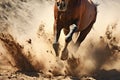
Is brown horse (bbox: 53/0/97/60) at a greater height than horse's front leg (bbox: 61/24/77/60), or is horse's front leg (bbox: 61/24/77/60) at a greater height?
brown horse (bbox: 53/0/97/60)

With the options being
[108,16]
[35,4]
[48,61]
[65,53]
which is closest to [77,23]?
[65,53]

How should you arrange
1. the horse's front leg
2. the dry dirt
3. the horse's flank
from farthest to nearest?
1. the dry dirt
2. the horse's front leg
3. the horse's flank

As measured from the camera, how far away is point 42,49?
9820 millimetres

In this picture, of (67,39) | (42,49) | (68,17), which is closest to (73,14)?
(68,17)

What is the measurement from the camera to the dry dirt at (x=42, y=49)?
8.59 m

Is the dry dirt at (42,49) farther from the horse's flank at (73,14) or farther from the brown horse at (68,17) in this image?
the horse's flank at (73,14)

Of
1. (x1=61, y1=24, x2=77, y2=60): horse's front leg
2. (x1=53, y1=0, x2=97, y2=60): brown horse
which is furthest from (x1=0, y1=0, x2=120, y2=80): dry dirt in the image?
(x1=53, y1=0, x2=97, y2=60): brown horse

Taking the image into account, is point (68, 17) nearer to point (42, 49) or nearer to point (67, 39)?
point (67, 39)

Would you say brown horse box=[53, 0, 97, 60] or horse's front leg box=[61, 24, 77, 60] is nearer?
brown horse box=[53, 0, 97, 60]

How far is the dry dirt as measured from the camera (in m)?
8.59

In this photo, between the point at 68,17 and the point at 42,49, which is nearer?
the point at 68,17

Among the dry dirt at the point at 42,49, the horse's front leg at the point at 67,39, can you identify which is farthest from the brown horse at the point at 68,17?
the dry dirt at the point at 42,49

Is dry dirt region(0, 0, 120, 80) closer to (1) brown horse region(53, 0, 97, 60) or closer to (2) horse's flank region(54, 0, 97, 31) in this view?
(1) brown horse region(53, 0, 97, 60)

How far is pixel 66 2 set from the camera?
7656 millimetres
